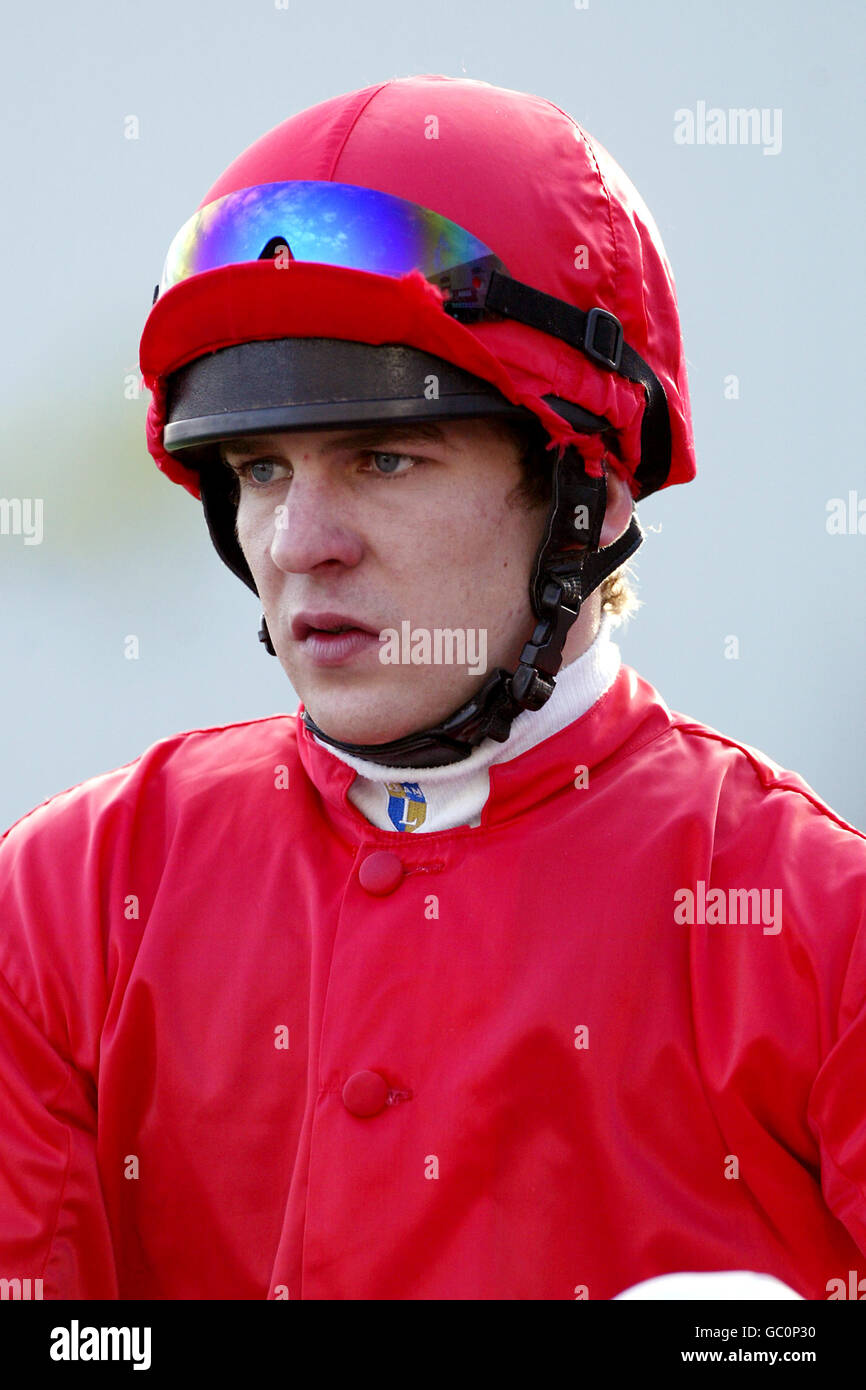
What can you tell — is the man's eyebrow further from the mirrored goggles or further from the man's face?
the mirrored goggles

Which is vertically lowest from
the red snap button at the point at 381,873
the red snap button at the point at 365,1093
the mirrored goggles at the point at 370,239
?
the red snap button at the point at 365,1093

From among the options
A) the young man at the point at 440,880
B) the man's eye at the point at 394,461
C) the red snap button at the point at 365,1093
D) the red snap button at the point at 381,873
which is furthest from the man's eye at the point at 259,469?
the red snap button at the point at 365,1093

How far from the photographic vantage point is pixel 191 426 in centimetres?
155

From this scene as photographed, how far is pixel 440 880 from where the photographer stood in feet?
4.97

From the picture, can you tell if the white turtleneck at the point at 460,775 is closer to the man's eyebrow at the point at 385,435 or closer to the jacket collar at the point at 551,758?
the jacket collar at the point at 551,758

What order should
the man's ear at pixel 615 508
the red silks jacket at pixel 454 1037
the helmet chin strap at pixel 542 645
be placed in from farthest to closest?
the man's ear at pixel 615 508
the helmet chin strap at pixel 542 645
the red silks jacket at pixel 454 1037

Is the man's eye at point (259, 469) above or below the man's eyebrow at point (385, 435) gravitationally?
below

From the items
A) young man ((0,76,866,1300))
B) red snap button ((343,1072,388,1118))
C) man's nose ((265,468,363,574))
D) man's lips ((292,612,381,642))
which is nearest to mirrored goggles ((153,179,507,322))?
young man ((0,76,866,1300))

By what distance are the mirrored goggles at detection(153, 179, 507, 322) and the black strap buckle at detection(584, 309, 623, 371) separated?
12cm

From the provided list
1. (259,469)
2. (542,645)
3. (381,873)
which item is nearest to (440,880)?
(381,873)

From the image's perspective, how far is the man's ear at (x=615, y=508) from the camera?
1664 millimetres

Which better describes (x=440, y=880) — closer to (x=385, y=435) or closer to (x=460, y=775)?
(x=460, y=775)
